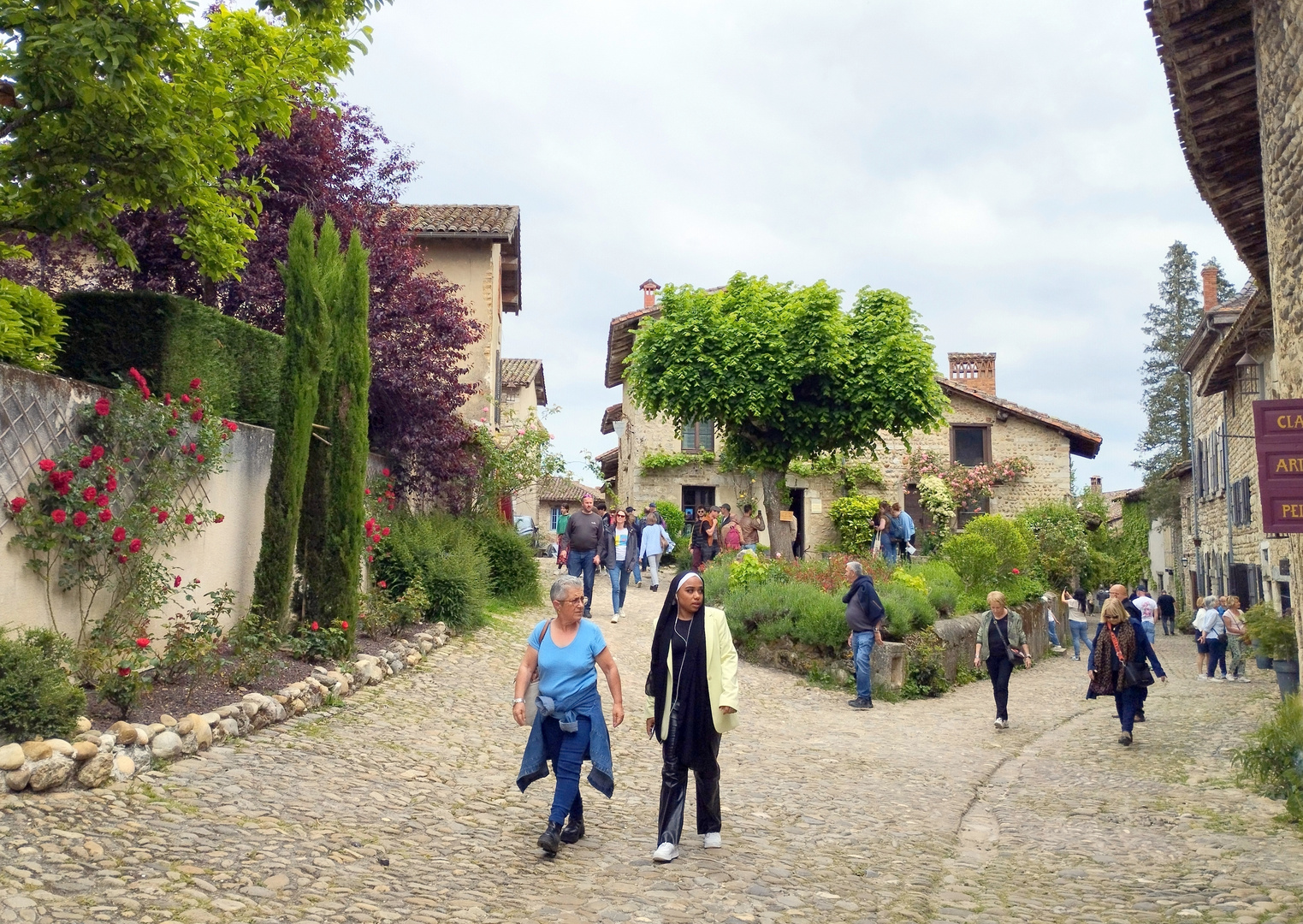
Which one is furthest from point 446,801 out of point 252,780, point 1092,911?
point 1092,911

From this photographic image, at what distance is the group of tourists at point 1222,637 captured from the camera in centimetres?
1889

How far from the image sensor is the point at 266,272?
14.7 metres

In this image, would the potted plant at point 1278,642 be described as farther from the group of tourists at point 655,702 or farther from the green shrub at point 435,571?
the green shrub at point 435,571

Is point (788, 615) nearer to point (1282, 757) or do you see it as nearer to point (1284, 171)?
point (1282, 757)

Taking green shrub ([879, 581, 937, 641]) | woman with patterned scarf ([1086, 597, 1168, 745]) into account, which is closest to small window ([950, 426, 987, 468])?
green shrub ([879, 581, 937, 641])

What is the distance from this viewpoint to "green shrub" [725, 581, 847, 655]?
48.1 ft

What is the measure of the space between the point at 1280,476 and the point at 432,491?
12558 mm

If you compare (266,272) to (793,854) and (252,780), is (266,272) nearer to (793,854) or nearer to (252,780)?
(252,780)

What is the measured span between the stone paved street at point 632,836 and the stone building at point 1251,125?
2.26 meters

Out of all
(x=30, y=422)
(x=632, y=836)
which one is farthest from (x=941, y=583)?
(x=30, y=422)

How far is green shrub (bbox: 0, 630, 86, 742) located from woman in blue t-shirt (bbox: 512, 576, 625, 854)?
2.64 metres

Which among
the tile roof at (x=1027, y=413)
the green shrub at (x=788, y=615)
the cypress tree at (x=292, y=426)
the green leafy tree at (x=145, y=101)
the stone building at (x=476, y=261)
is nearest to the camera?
the green leafy tree at (x=145, y=101)

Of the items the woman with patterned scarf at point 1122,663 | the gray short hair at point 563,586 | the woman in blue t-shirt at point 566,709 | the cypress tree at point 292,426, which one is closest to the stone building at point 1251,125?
the woman with patterned scarf at point 1122,663

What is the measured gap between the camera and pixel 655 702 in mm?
6391
